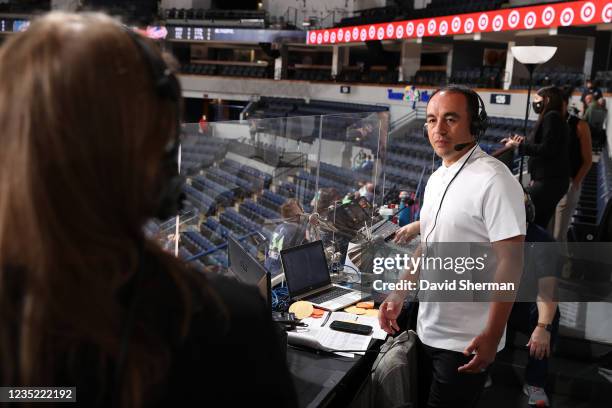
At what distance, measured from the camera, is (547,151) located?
12.6 ft

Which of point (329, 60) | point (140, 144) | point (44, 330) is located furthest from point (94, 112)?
point (329, 60)

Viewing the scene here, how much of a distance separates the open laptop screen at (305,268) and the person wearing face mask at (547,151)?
1.84 metres

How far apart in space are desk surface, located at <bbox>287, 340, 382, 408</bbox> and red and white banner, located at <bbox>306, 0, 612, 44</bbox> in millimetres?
7452

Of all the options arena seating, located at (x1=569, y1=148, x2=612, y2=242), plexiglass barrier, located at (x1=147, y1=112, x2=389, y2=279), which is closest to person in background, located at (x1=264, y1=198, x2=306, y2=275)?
plexiglass barrier, located at (x1=147, y1=112, x2=389, y2=279)

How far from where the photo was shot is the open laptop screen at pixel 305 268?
8.14ft

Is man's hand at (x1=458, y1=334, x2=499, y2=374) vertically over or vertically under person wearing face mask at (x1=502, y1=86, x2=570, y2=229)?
under

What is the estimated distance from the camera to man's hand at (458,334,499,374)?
1.68m

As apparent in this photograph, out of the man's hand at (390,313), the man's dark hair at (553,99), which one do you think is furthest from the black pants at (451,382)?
the man's dark hair at (553,99)

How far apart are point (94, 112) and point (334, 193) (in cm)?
339

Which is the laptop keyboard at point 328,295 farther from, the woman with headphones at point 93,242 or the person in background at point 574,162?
the person in background at point 574,162

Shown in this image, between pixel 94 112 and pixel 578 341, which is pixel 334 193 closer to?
pixel 578 341

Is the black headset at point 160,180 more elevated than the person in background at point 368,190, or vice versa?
the black headset at point 160,180

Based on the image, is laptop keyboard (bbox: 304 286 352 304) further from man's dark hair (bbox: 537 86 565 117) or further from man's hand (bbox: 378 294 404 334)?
man's dark hair (bbox: 537 86 565 117)

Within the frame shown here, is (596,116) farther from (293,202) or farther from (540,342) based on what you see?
(540,342)
